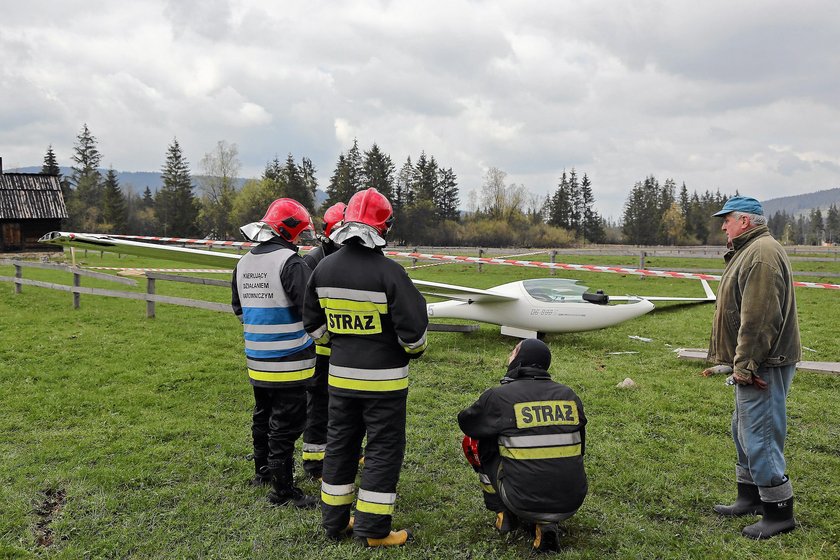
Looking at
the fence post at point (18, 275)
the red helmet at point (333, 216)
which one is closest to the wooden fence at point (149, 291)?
the fence post at point (18, 275)

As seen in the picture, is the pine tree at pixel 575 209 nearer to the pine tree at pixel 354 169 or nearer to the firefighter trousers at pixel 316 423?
the pine tree at pixel 354 169

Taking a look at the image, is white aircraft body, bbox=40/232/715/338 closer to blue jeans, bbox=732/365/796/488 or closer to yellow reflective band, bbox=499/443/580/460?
blue jeans, bbox=732/365/796/488

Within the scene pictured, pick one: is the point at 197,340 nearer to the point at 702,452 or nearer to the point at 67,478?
the point at 67,478

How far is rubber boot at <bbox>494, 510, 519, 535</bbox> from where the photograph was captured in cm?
368

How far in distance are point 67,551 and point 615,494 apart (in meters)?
3.97

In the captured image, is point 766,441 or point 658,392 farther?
point 658,392

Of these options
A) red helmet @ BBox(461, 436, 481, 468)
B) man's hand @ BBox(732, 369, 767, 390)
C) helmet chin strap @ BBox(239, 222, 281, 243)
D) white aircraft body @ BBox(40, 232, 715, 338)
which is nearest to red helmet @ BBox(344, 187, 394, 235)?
helmet chin strap @ BBox(239, 222, 281, 243)

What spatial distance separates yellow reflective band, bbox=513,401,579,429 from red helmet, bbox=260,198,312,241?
2.31 m

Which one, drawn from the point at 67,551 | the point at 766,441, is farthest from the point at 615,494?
the point at 67,551

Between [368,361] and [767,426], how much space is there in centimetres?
274

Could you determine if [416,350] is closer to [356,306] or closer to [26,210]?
[356,306]

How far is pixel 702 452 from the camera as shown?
505 centimetres

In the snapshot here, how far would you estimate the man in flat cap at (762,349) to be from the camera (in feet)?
11.5

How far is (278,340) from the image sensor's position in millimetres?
4172
